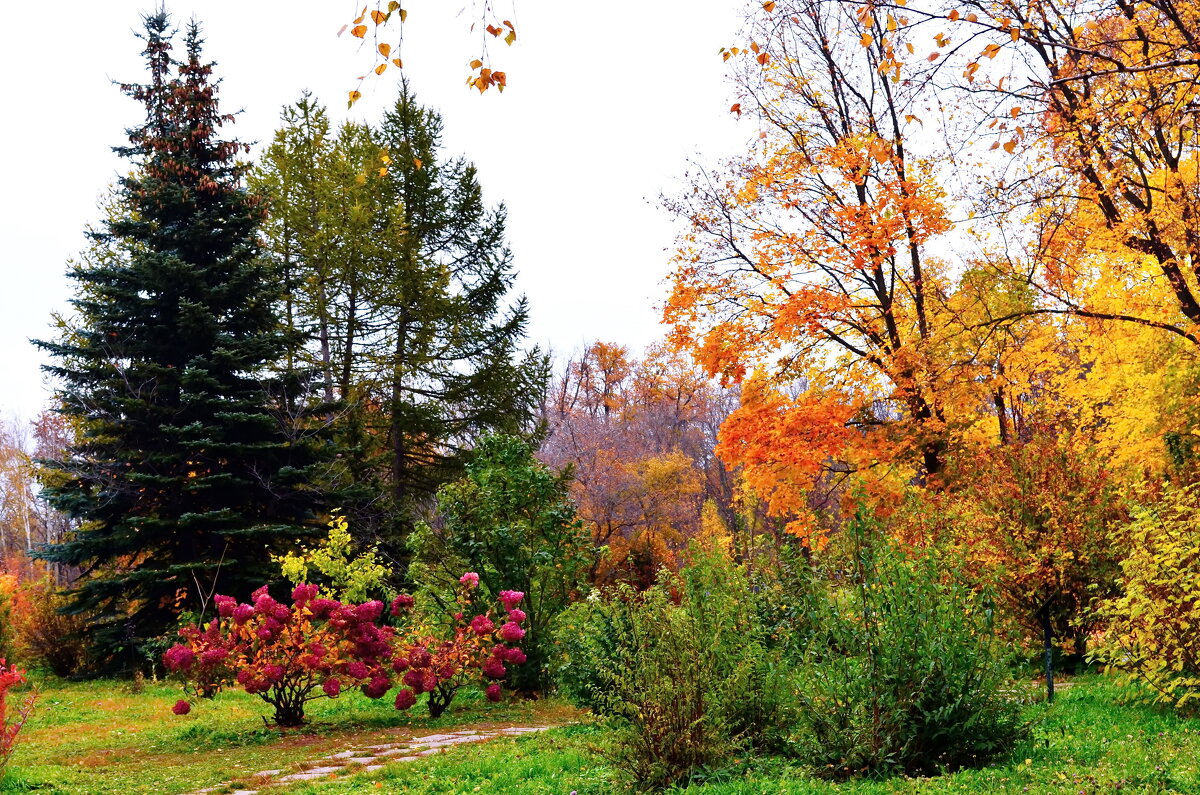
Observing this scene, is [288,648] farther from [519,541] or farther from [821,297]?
[821,297]

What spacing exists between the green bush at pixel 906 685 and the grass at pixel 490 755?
0.23 m

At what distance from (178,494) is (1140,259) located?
650 inches

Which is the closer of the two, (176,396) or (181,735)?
(181,735)

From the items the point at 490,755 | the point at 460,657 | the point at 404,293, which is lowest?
the point at 490,755

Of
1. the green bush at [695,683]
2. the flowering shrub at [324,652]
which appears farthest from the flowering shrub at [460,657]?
the green bush at [695,683]

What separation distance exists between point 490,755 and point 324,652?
10.00ft

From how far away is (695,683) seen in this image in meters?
5.42

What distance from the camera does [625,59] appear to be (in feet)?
12.8

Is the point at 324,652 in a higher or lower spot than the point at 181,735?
higher

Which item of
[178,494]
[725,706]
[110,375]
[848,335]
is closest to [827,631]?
[725,706]

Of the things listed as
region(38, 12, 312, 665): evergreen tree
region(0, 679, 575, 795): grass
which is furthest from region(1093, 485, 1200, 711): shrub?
region(38, 12, 312, 665): evergreen tree

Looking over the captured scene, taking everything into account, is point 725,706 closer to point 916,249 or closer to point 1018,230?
point 1018,230

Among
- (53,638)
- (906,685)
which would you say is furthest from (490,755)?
(53,638)

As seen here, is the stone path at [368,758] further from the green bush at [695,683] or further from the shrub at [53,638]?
the shrub at [53,638]
